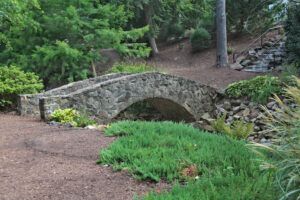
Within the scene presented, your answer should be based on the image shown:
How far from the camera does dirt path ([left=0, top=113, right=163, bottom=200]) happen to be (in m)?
4.42

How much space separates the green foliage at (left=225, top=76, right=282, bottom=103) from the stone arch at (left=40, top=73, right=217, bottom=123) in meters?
0.81

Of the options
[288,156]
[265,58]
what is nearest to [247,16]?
[265,58]

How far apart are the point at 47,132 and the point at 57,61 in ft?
25.8

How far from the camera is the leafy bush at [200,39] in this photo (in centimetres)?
2147

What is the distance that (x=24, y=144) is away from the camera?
6934mm

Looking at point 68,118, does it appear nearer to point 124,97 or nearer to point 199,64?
point 124,97

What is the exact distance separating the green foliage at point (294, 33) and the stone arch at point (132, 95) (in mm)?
2918

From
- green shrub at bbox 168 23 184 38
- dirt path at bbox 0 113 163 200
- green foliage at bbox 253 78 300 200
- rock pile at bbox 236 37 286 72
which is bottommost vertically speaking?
dirt path at bbox 0 113 163 200

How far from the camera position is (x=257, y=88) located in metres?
14.2

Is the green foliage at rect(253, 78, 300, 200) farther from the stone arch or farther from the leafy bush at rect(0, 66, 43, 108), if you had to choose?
the leafy bush at rect(0, 66, 43, 108)

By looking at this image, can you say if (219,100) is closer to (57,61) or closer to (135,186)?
(57,61)

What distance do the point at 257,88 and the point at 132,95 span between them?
4.25m

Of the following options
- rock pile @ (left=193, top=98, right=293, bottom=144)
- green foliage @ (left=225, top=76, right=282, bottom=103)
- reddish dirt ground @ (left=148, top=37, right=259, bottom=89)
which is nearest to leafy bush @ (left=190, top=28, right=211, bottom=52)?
reddish dirt ground @ (left=148, top=37, right=259, bottom=89)

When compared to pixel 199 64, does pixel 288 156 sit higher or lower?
lower
